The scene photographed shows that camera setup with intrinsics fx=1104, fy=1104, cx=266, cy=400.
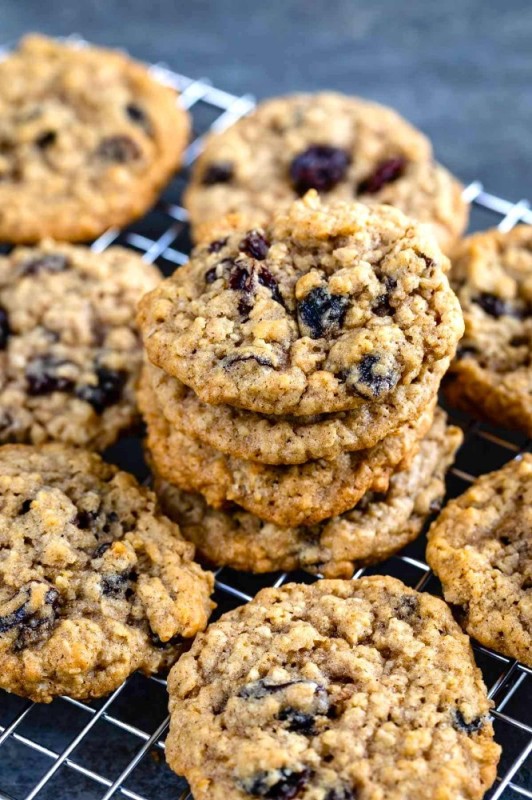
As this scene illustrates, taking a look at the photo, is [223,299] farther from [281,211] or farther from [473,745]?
[473,745]

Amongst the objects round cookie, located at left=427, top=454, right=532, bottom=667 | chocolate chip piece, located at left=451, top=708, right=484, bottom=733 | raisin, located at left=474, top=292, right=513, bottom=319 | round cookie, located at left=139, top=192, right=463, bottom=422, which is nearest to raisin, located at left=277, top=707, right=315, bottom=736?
chocolate chip piece, located at left=451, top=708, right=484, bottom=733

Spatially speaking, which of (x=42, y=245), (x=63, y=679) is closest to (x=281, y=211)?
(x=42, y=245)

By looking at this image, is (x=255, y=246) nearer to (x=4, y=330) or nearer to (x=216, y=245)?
(x=216, y=245)

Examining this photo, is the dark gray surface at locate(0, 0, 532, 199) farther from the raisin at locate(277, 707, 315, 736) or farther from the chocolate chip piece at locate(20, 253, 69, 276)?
the raisin at locate(277, 707, 315, 736)

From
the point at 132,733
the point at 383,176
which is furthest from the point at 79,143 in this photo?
→ the point at 132,733

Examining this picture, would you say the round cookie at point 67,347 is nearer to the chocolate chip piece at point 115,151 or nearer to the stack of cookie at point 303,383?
the stack of cookie at point 303,383

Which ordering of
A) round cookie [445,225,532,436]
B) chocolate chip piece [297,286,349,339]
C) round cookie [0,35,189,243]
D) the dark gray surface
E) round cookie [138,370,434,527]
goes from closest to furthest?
chocolate chip piece [297,286,349,339] → round cookie [138,370,434,527] → round cookie [445,225,532,436] → round cookie [0,35,189,243] → the dark gray surface

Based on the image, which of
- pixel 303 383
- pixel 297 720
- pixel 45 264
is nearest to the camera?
pixel 297 720
